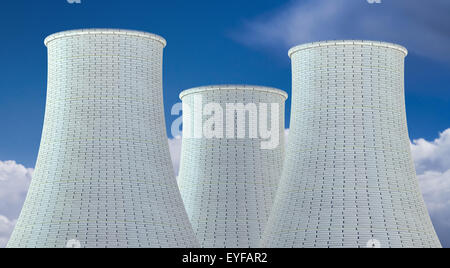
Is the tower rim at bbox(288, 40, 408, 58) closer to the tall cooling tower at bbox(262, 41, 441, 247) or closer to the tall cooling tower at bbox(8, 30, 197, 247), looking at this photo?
the tall cooling tower at bbox(262, 41, 441, 247)

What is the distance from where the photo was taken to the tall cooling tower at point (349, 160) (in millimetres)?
19922

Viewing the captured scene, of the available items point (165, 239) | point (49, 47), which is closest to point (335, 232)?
point (165, 239)

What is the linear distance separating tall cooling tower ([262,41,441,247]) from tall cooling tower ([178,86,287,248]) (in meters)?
2.71

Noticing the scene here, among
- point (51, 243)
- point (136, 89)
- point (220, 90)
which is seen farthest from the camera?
point (220, 90)

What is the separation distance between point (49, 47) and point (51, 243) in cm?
430

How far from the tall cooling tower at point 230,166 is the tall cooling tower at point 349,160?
271 cm

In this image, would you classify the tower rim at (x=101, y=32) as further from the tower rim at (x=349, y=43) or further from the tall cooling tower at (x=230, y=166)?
the tall cooling tower at (x=230, y=166)

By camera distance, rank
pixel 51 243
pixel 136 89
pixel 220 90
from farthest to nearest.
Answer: pixel 220 90 < pixel 136 89 < pixel 51 243

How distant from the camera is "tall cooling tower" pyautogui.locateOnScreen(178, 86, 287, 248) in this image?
23.7 metres

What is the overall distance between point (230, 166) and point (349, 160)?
432 cm

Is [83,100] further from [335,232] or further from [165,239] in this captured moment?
[335,232]

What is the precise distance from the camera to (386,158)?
2039 centimetres

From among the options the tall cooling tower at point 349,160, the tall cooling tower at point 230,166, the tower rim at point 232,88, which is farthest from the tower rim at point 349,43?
the tall cooling tower at point 230,166

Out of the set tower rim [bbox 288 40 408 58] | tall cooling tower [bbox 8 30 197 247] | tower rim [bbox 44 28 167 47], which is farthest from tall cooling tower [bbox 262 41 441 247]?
tower rim [bbox 44 28 167 47]
